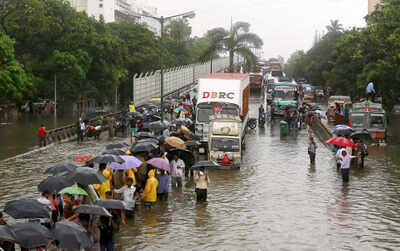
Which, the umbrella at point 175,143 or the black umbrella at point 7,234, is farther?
the umbrella at point 175,143

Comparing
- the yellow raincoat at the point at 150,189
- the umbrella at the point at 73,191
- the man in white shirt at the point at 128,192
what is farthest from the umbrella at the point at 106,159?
the umbrella at the point at 73,191

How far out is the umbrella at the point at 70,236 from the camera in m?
9.28

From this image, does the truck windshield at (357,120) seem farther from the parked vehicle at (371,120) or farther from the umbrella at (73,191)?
the umbrella at (73,191)

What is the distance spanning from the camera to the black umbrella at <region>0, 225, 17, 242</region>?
8.77 meters

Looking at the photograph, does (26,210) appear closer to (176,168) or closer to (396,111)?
(176,168)

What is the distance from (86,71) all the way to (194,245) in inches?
1643

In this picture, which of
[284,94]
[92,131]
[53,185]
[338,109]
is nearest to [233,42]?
[284,94]

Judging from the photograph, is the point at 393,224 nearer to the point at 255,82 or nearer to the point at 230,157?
the point at 230,157

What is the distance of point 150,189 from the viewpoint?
53.2 feet

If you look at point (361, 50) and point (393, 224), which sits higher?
point (361, 50)

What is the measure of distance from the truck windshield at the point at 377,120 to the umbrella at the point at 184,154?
1503 cm

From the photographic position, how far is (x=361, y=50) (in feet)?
145

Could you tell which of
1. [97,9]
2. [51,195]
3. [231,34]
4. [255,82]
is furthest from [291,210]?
[97,9]

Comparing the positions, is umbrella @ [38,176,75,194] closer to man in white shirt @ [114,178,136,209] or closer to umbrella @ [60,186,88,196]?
umbrella @ [60,186,88,196]
